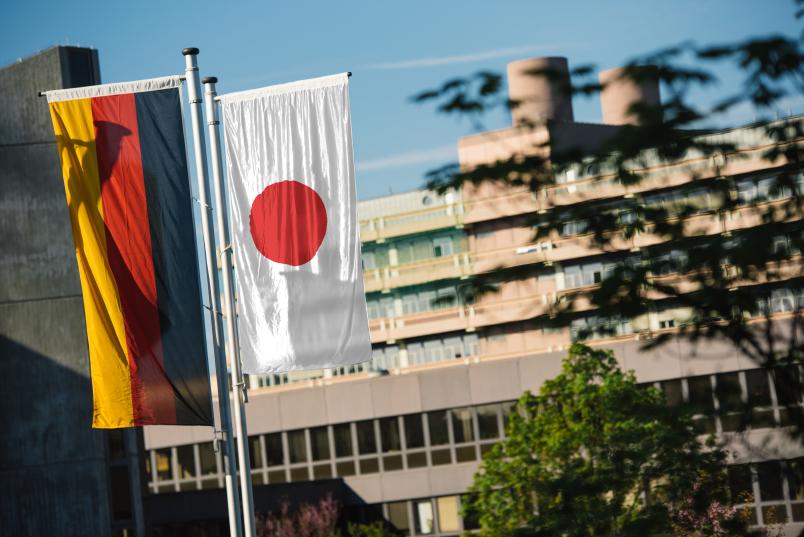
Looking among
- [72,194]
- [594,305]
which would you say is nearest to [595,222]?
[594,305]

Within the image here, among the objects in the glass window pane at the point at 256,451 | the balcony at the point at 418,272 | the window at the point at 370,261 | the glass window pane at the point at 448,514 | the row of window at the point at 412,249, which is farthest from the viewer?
the window at the point at 370,261

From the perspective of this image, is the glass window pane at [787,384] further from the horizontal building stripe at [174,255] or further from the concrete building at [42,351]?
the concrete building at [42,351]

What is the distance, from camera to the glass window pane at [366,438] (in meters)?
51.8

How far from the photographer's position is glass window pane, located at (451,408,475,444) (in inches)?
1970

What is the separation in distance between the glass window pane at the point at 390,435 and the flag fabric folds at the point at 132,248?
118 feet

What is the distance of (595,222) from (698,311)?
0.76m

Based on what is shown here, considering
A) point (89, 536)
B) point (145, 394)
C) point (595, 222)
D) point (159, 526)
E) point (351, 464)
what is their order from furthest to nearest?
point (351, 464)
point (159, 526)
point (89, 536)
point (145, 394)
point (595, 222)

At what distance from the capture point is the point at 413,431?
5109 centimetres

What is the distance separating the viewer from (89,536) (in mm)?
22797

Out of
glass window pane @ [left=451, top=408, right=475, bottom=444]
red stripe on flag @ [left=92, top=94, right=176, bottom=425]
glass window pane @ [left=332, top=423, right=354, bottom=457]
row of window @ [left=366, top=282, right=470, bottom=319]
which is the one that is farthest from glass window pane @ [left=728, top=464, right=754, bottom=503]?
row of window @ [left=366, top=282, right=470, bottom=319]

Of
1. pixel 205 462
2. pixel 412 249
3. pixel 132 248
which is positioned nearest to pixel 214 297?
pixel 132 248

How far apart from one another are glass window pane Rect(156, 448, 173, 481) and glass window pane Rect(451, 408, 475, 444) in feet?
44.1

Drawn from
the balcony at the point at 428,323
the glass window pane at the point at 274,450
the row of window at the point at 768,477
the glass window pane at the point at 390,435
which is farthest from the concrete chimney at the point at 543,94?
the balcony at the point at 428,323

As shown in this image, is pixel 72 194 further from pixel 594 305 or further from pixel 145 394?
pixel 594 305
